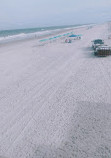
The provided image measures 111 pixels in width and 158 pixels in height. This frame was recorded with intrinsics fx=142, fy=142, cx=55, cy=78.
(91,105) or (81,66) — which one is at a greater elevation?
(81,66)

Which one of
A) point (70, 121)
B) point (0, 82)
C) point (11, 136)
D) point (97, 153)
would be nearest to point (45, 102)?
point (70, 121)

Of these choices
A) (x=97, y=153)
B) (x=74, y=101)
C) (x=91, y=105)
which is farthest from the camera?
(x=74, y=101)

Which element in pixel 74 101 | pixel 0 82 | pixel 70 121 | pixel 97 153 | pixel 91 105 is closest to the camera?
pixel 97 153

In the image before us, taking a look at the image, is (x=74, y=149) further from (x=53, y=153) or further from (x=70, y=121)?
(x=70, y=121)

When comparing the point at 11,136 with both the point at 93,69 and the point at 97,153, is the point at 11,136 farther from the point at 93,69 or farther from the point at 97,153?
the point at 93,69

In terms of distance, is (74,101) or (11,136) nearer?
(11,136)

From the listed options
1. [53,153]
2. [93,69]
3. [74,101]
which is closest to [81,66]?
[93,69]

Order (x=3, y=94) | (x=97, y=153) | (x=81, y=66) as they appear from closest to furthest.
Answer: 1. (x=97, y=153)
2. (x=3, y=94)
3. (x=81, y=66)

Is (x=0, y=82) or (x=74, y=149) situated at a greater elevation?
(x=0, y=82)

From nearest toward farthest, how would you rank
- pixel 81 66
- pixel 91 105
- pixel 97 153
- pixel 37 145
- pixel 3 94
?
pixel 97 153
pixel 37 145
pixel 91 105
pixel 3 94
pixel 81 66
